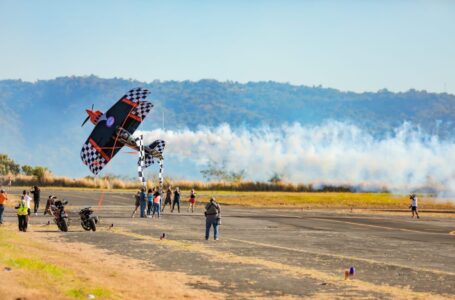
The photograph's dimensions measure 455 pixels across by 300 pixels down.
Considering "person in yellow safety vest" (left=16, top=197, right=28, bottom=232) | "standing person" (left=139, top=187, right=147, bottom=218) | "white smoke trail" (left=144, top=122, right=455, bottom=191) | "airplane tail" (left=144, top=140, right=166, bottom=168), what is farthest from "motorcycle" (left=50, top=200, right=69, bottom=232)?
"white smoke trail" (left=144, top=122, right=455, bottom=191)

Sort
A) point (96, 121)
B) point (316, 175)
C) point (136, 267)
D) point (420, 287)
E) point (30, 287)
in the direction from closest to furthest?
point (30, 287)
point (420, 287)
point (136, 267)
point (96, 121)
point (316, 175)

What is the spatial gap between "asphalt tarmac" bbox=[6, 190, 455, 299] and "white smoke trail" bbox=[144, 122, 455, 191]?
116 ft

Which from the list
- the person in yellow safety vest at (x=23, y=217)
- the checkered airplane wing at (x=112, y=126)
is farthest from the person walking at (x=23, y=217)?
the checkered airplane wing at (x=112, y=126)

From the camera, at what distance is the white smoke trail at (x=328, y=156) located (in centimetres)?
9131

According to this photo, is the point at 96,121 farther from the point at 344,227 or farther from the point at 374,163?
the point at 374,163

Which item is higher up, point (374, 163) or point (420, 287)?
point (374, 163)

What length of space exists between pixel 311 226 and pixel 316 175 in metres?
64.5

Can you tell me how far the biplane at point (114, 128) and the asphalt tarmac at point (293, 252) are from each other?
137 inches

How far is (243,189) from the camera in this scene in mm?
114375

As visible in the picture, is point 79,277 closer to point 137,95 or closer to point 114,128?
point 137,95

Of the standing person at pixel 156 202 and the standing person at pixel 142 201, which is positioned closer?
the standing person at pixel 156 202

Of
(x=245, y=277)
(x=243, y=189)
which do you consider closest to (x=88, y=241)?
(x=245, y=277)

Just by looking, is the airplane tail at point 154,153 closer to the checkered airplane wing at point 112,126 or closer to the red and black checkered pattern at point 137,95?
the checkered airplane wing at point 112,126

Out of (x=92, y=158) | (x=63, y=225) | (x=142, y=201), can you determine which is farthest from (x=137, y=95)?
(x=63, y=225)
